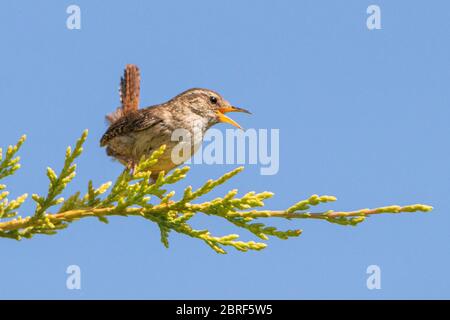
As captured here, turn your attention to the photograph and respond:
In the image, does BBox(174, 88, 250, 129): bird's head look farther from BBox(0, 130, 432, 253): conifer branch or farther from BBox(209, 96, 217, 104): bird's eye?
BBox(0, 130, 432, 253): conifer branch

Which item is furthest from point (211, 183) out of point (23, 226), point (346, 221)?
point (23, 226)

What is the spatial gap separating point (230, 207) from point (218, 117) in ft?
11.6

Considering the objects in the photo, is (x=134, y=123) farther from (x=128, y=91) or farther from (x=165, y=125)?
(x=128, y=91)

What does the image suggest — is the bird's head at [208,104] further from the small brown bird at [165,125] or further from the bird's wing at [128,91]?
the bird's wing at [128,91]

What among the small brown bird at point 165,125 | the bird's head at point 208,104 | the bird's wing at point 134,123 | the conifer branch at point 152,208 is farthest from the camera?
the bird's head at point 208,104

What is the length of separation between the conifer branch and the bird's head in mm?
3254

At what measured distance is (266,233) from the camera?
3.45 metres

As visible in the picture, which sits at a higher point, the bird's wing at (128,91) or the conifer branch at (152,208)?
the bird's wing at (128,91)

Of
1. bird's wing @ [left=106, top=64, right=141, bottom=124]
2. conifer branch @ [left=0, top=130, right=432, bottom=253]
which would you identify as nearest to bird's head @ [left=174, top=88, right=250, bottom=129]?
bird's wing @ [left=106, top=64, right=141, bottom=124]

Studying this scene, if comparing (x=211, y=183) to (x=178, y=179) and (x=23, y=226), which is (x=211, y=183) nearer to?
(x=178, y=179)

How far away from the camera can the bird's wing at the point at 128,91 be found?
776 centimetres

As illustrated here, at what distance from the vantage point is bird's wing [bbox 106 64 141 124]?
25.5ft

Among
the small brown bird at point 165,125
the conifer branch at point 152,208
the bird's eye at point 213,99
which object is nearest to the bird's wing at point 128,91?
the small brown bird at point 165,125

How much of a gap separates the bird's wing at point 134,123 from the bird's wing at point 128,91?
0.86 m
